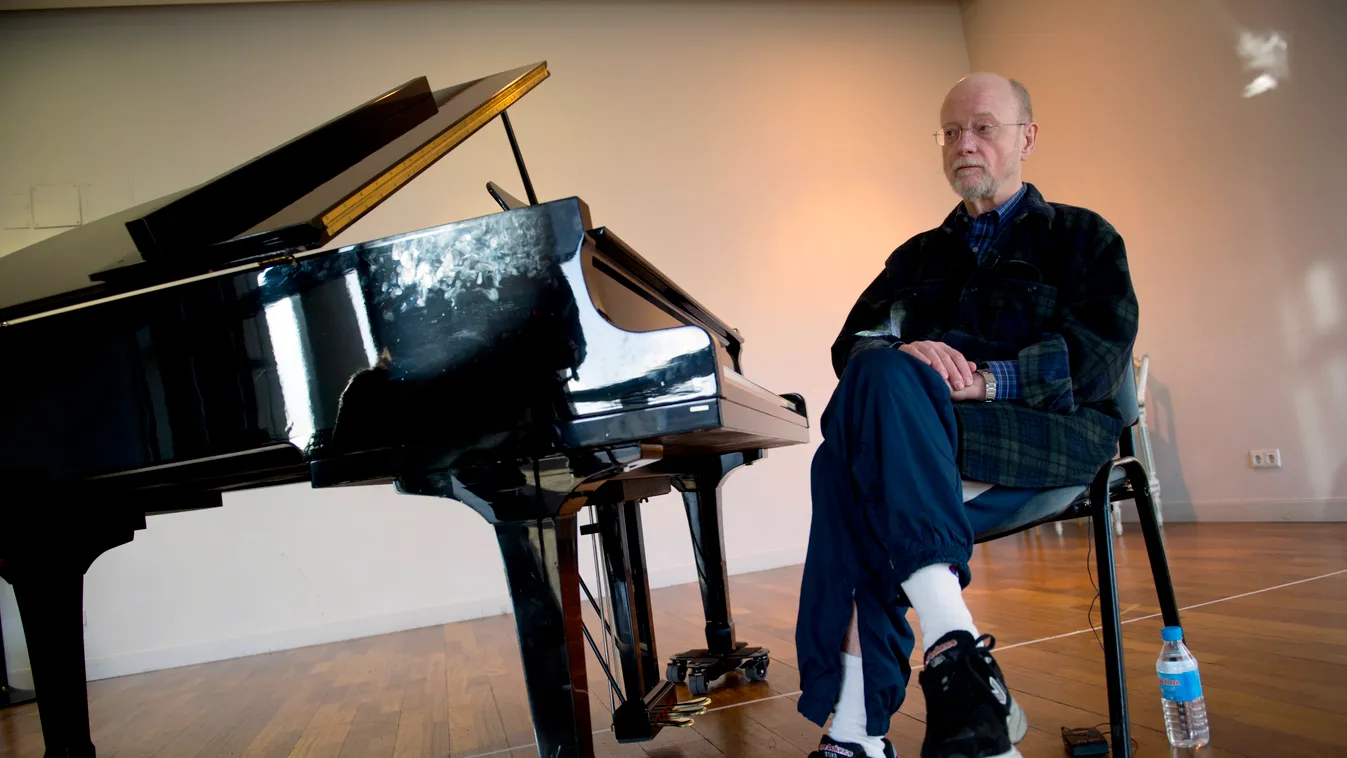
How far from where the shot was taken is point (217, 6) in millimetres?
4656

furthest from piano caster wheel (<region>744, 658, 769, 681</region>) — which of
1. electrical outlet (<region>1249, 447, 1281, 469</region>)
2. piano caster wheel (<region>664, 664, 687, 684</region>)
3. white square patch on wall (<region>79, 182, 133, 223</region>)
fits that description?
white square patch on wall (<region>79, 182, 133, 223</region>)

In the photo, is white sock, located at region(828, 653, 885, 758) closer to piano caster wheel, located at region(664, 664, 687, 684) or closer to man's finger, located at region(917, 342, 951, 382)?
man's finger, located at region(917, 342, 951, 382)

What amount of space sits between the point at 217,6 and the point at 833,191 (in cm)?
339

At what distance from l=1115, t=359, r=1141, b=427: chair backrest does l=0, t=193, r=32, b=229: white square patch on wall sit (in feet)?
15.5

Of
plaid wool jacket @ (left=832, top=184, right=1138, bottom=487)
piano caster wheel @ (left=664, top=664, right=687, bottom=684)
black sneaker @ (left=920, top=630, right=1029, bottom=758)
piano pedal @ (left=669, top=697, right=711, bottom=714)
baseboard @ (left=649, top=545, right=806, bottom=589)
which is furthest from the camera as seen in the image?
baseboard @ (left=649, top=545, right=806, bottom=589)

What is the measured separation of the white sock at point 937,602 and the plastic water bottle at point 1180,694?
1.50ft

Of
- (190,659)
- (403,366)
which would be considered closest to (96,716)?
(190,659)

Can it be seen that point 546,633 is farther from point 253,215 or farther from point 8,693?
point 8,693

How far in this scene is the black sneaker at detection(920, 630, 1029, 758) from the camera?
1.11m

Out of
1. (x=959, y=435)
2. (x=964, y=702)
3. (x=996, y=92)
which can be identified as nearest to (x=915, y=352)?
(x=959, y=435)

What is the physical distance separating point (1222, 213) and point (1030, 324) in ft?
11.4

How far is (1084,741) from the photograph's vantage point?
152cm

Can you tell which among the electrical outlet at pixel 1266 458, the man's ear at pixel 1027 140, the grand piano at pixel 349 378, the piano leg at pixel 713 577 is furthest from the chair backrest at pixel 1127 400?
the electrical outlet at pixel 1266 458

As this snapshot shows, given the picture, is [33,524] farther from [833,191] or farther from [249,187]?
[833,191]
